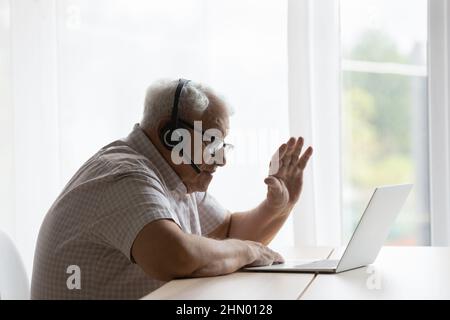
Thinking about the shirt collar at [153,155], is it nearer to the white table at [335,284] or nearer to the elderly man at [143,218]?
the elderly man at [143,218]

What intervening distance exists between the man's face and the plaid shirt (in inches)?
4.6

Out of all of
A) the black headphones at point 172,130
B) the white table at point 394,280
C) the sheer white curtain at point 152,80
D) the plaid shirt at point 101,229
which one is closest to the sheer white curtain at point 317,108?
the sheer white curtain at point 152,80

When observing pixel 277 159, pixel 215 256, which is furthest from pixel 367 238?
pixel 277 159

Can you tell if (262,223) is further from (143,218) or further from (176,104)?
(143,218)

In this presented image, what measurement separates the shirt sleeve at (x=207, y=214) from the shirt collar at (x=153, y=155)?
35 cm

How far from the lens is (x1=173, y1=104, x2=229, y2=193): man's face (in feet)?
5.81

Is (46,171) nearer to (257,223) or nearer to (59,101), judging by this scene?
(59,101)

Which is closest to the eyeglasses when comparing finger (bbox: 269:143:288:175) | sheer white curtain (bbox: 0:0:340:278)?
finger (bbox: 269:143:288:175)

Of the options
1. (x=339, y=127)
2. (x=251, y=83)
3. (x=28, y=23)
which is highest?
(x=28, y=23)

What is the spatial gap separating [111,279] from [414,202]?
5.63 feet

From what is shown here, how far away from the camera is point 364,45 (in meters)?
2.87

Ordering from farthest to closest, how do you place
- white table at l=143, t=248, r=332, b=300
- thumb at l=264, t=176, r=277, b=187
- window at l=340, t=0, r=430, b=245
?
1. window at l=340, t=0, r=430, b=245
2. thumb at l=264, t=176, r=277, b=187
3. white table at l=143, t=248, r=332, b=300

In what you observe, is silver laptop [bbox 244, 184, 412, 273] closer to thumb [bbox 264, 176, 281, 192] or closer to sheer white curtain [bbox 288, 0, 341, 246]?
thumb [bbox 264, 176, 281, 192]
